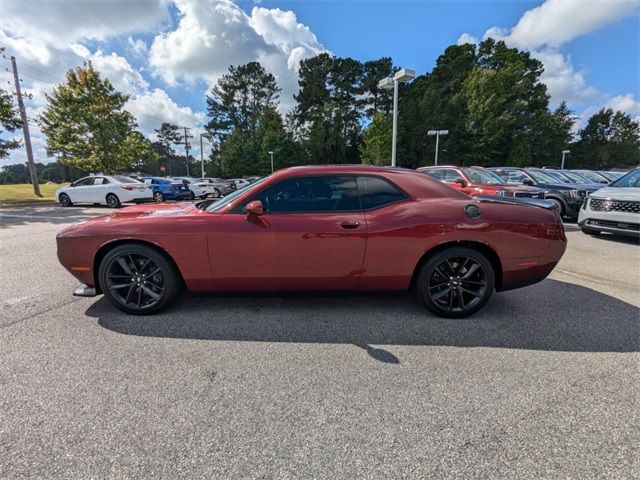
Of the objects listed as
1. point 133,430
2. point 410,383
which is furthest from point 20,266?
point 410,383

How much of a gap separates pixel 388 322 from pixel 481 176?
24.6 ft

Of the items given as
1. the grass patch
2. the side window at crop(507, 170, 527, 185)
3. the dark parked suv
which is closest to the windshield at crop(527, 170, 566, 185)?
the dark parked suv

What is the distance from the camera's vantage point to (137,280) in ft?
10.9

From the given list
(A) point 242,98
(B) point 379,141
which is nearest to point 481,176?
(B) point 379,141

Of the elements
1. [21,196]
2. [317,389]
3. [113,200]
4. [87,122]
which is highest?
[87,122]

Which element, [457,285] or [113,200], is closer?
[457,285]

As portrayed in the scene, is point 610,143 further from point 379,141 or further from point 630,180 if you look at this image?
point 630,180

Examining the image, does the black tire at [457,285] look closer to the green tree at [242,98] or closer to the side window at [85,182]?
the side window at [85,182]

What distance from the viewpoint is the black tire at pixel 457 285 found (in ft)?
10.8

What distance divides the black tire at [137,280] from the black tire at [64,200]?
48.1ft

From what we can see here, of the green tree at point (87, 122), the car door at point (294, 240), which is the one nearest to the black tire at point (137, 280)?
the car door at point (294, 240)

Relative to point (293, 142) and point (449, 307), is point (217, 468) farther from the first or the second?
point (293, 142)

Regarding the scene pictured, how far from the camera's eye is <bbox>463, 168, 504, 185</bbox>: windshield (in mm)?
8977

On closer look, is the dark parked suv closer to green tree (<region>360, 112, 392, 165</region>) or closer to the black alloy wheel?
the black alloy wheel
